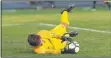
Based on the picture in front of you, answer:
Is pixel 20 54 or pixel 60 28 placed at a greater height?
pixel 60 28

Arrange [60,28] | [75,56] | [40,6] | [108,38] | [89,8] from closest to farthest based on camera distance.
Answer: [75,56]
[60,28]
[108,38]
[89,8]
[40,6]

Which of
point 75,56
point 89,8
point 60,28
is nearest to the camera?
point 75,56

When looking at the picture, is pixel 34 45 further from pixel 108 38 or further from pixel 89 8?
pixel 89 8

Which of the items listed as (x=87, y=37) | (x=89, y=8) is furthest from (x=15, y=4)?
(x=87, y=37)

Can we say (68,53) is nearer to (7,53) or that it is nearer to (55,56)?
(55,56)

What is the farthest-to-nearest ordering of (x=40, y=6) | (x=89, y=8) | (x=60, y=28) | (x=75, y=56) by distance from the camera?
1. (x=40, y=6)
2. (x=89, y=8)
3. (x=60, y=28)
4. (x=75, y=56)

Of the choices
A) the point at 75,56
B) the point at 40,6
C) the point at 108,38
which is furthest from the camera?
the point at 40,6

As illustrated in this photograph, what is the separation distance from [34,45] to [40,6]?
26.6 metres

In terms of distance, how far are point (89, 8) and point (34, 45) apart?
23474mm

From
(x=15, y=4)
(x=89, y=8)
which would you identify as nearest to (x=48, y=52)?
(x=89, y=8)

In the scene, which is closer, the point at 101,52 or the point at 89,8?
the point at 101,52

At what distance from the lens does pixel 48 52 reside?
34.0 ft

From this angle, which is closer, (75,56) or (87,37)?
(75,56)

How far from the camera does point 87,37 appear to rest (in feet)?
48.1
